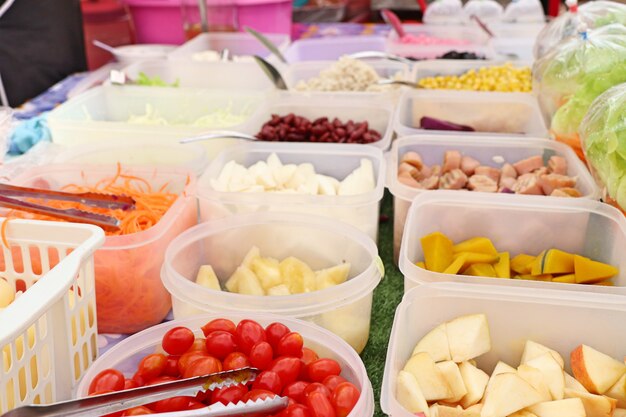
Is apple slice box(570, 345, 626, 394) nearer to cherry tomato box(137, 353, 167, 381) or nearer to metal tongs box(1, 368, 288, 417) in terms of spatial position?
metal tongs box(1, 368, 288, 417)

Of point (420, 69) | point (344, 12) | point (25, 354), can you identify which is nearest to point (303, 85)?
point (420, 69)

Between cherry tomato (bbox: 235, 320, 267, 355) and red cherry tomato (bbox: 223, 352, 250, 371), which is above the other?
cherry tomato (bbox: 235, 320, 267, 355)

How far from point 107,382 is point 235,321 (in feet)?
0.63

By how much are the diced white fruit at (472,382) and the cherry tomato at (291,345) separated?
0.75 feet

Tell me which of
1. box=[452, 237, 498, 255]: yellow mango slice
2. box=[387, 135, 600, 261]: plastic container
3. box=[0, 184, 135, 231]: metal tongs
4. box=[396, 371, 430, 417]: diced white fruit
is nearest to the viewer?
box=[396, 371, 430, 417]: diced white fruit

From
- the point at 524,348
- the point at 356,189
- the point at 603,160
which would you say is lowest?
the point at 524,348

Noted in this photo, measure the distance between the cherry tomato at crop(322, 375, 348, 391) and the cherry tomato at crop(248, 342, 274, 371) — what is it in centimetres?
Answer: 7

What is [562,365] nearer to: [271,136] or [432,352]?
[432,352]

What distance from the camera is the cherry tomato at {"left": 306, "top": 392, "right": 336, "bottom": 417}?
678mm

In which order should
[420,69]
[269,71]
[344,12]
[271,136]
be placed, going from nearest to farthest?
[271,136] < [269,71] < [420,69] < [344,12]

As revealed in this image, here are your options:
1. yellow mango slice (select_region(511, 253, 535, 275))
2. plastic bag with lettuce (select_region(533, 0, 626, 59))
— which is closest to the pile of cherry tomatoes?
yellow mango slice (select_region(511, 253, 535, 275))

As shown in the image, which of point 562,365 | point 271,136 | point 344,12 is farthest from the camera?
point 344,12

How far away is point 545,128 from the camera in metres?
1.51

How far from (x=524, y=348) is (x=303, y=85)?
1.22 metres
